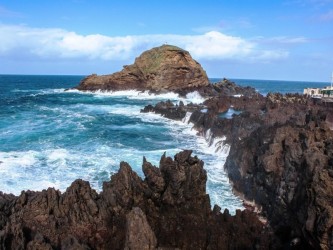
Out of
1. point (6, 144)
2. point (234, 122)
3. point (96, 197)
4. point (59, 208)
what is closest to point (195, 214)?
point (96, 197)

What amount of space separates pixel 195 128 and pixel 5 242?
1206 inches

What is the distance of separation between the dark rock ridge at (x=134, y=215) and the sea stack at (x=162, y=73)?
69.3m

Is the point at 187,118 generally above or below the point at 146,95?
below

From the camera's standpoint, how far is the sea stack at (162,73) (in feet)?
292

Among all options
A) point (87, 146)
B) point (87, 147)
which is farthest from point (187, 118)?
point (87, 147)

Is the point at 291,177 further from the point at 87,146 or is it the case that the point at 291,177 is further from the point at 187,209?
the point at 87,146

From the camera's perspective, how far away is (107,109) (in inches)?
2438

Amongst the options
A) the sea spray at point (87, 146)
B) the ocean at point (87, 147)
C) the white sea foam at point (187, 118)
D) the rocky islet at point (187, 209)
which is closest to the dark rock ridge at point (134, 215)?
the rocky islet at point (187, 209)

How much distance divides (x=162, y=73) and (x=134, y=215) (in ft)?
258

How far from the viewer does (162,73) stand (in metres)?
89.0

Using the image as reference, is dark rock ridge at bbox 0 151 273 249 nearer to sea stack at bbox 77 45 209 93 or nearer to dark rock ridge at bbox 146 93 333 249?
dark rock ridge at bbox 146 93 333 249

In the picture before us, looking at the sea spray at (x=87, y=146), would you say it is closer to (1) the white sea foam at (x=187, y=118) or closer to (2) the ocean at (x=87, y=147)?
(2) the ocean at (x=87, y=147)

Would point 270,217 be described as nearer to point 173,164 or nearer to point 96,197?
point 173,164

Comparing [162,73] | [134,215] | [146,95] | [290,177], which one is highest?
[162,73]
